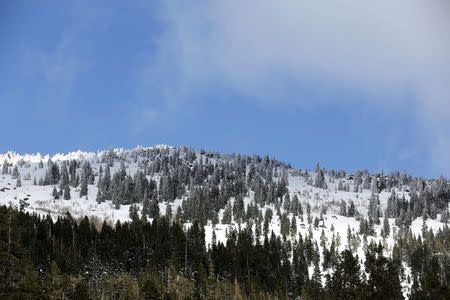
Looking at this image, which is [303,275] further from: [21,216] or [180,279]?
[21,216]

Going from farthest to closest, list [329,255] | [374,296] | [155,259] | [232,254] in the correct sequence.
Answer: [329,255] → [232,254] → [155,259] → [374,296]

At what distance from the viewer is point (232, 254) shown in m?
154

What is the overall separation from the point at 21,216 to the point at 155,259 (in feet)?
126

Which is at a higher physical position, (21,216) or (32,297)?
(21,216)

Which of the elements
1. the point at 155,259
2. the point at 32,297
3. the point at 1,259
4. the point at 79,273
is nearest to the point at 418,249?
the point at 155,259

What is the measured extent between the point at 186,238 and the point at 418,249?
90902mm

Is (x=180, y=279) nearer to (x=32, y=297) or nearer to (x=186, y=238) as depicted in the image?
(x=186, y=238)

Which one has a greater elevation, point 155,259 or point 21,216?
point 21,216

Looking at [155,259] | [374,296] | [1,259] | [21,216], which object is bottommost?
[374,296]

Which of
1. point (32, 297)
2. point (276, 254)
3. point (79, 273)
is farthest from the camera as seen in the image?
point (276, 254)

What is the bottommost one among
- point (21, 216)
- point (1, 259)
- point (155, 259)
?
point (1, 259)

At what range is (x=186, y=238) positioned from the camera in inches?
6265

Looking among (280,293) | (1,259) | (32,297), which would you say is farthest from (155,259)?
(1,259)

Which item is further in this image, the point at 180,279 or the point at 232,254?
the point at 232,254
